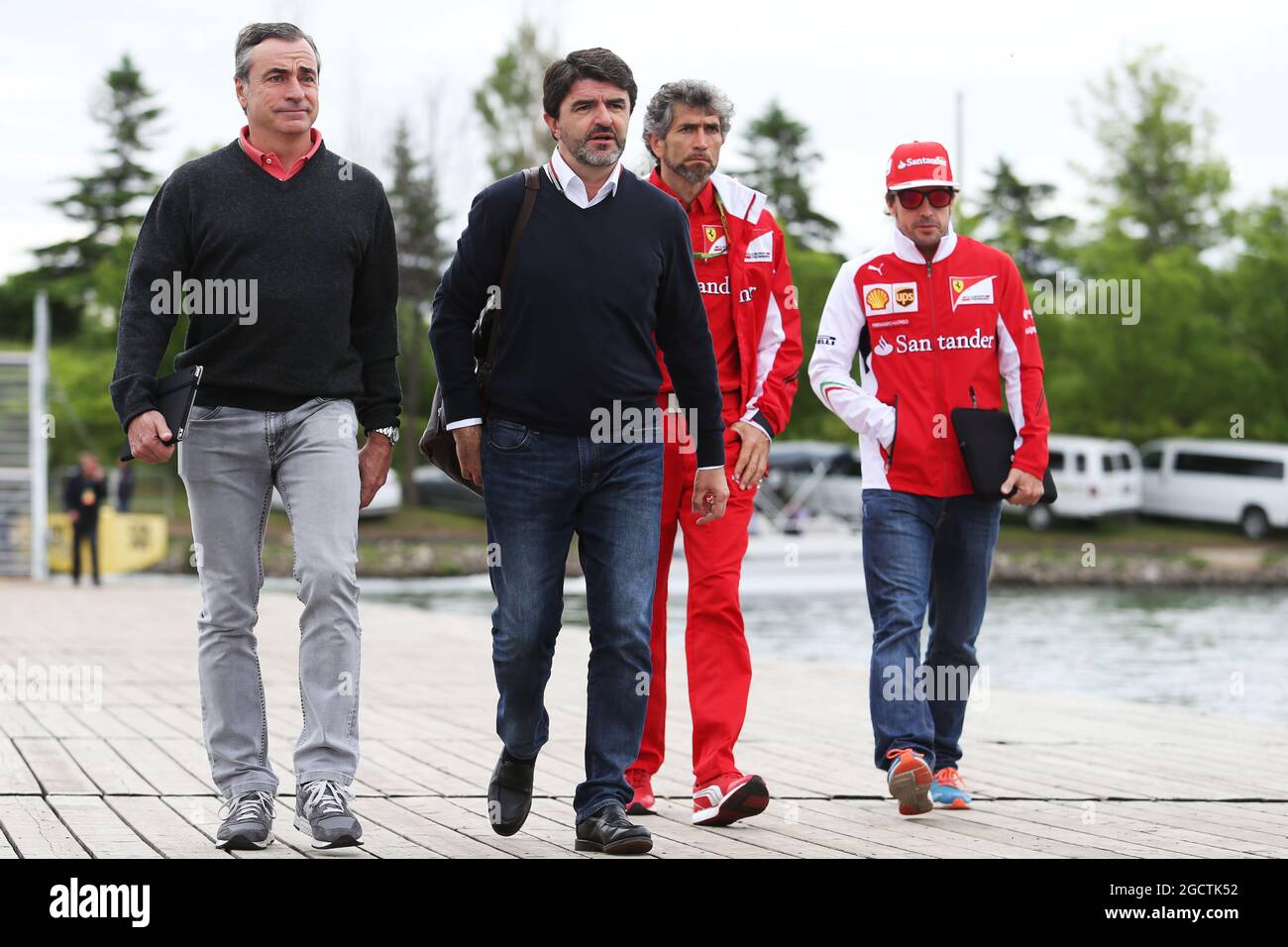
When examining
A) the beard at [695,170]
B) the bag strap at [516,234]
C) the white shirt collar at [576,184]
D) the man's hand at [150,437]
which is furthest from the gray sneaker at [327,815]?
the beard at [695,170]

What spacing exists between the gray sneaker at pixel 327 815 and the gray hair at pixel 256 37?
1922 mm

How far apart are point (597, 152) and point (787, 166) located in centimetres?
5895

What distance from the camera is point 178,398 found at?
477cm

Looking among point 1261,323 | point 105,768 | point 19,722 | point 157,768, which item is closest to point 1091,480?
point 1261,323

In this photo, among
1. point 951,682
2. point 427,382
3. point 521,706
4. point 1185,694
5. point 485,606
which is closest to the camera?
point 521,706

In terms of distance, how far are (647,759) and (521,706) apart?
947 millimetres

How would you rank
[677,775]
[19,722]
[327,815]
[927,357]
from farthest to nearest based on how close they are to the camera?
[19,722]
[677,775]
[927,357]
[327,815]

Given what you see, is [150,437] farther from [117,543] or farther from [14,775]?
[117,543]

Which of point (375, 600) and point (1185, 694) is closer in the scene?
point (1185, 694)

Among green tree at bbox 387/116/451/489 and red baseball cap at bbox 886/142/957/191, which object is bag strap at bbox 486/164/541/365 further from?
green tree at bbox 387/116/451/489

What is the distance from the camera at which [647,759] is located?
5.78 m

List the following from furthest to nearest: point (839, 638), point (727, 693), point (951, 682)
→ point (839, 638), point (951, 682), point (727, 693)
